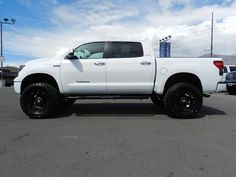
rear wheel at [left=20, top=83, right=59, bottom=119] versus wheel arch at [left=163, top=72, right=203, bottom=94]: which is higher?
wheel arch at [left=163, top=72, right=203, bottom=94]

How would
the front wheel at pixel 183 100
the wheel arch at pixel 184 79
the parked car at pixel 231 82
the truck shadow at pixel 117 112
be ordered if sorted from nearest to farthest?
1. the front wheel at pixel 183 100
2. the wheel arch at pixel 184 79
3. the truck shadow at pixel 117 112
4. the parked car at pixel 231 82

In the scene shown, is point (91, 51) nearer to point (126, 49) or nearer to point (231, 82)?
point (126, 49)

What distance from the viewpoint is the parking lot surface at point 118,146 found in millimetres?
3592

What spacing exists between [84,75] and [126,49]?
4.40ft

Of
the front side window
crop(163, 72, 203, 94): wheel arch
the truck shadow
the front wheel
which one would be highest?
the front side window

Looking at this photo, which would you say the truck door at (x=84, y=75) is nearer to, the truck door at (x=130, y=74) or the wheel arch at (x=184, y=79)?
the truck door at (x=130, y=74)

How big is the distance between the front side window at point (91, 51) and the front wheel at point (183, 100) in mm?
2088

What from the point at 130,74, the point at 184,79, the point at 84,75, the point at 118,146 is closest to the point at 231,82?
the point at 184,79

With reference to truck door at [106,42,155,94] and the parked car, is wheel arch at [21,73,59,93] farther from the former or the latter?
→ the parked car

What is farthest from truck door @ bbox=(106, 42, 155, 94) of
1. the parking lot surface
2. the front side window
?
the parking lot surface

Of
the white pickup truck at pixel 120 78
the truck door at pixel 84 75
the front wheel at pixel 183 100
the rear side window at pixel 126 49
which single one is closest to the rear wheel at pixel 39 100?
the white pickup truck at pixel 120 78

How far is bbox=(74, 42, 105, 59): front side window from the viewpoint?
725 cm

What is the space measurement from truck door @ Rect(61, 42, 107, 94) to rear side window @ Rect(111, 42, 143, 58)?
1.28 ft

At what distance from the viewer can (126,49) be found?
7.34 m
